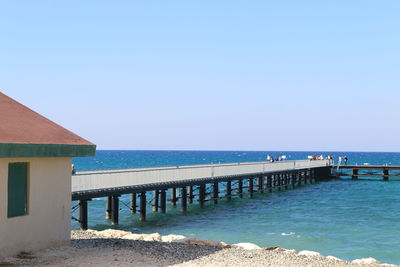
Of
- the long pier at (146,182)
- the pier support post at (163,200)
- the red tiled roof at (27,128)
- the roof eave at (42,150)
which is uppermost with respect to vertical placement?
the red tiled roof at (27,128)

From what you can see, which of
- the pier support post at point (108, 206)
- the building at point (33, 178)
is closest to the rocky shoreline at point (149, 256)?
the building at point (33, 178)

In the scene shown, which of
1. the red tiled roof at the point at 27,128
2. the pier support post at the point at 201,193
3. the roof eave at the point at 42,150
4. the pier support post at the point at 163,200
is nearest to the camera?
the roof eave at the point at 42,150

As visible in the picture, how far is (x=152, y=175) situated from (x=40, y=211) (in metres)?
15.9

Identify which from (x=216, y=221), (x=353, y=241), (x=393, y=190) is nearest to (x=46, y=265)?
(x=353, y=241)

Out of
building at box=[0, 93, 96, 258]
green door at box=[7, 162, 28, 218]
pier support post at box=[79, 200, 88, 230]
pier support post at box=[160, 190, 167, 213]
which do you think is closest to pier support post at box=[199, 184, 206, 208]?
pier support post at box=[160, 190, 167, 213]

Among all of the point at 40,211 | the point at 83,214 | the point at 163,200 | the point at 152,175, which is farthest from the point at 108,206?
the point at 40,211

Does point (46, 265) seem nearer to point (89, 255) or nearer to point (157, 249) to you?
point (89, 255)

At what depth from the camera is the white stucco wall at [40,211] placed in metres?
12.4

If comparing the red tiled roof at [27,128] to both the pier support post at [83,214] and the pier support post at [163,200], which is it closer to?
the pier support post at [83,214]

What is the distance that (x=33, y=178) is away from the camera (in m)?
13.1

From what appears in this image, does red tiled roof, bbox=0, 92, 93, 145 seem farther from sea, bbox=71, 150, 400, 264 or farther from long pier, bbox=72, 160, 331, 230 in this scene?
sea, bbox=71, 150, 400, 264

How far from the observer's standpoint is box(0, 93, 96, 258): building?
40.6 feet

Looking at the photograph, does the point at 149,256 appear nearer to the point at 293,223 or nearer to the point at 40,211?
the point at 40,211

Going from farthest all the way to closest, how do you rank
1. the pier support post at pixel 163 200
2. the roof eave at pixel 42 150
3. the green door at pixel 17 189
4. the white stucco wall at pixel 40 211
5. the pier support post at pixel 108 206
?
the pier support post at pixel 163 200 → the pier support post at pixel 108 206 → the green door at pixel 17 189 → the white stucco wall at pixel 40 211 → the roof eave at pixel 42 150
